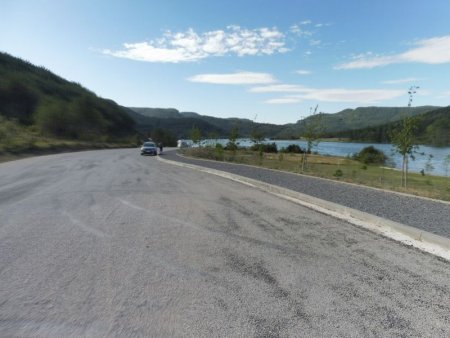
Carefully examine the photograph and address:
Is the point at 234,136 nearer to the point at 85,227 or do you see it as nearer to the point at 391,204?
the point at 391,204

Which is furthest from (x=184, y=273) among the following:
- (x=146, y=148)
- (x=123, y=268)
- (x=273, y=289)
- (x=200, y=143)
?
(x=200, y=143)

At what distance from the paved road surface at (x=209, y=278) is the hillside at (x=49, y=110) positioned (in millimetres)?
53307

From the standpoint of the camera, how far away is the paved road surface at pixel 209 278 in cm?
329

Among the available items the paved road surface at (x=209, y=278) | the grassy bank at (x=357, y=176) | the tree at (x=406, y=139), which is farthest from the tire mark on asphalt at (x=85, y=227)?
the tree at (x=406, y=139)

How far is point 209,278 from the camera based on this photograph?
14.3ft

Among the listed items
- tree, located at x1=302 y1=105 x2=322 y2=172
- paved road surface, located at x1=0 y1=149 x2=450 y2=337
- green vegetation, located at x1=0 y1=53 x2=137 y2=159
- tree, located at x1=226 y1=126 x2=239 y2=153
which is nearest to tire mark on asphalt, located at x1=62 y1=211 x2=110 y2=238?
paved road surface, located at x1=0 y1=149 x2=450 y2=337

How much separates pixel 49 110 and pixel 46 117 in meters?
2.00

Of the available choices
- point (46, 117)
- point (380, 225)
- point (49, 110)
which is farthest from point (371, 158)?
point (380, 225)

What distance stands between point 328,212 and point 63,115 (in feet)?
236

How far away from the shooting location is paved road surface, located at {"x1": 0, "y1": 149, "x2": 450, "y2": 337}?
10.8ft

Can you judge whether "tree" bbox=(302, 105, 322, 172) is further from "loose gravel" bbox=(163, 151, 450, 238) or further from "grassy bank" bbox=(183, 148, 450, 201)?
"loose gravel" bbox=(163, 151, 450, 238)

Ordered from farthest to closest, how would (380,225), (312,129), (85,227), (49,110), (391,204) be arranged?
(49,110)
(312,129)
(391,204)
(380,225)
(85,227)

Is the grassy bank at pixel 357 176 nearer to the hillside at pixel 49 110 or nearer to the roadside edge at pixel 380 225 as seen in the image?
the roadside edge at pixel 380 225

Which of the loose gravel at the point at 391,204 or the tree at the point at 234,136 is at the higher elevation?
the tree at the point at 234,136
